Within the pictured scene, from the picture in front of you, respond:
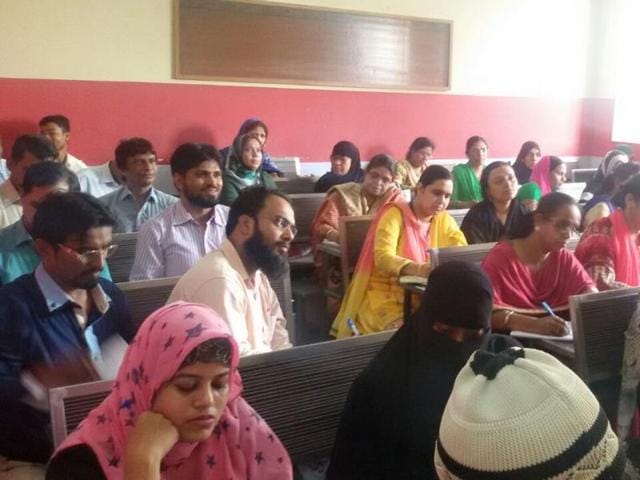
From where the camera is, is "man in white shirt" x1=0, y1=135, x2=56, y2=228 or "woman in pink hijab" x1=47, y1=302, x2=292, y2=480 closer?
"woman in pink hijab" x1=47, y1=302, x2=292, y2=480

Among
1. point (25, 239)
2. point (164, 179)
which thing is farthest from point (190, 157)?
point (164, 179)

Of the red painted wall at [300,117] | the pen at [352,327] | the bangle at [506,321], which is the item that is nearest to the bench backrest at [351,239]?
the pen at [352,327]

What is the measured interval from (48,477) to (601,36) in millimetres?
8841

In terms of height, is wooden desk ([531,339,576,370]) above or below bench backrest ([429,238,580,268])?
below

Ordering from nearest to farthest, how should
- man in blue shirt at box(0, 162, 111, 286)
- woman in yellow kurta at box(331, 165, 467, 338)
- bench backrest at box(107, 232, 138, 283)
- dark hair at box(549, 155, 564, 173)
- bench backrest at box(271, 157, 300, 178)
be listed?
1. man in blue shirt at box(0, 162, 111, 286)
2. bench backrest at box(107, 232, 138, 283)
3. woman in yellow kurta at box(331, 165, 467, 338)
4. dark hair at box(549, 155, 564, 173)
5. bench backrest at box(271, 157, 300, 178)

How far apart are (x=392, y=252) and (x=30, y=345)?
78.4 inches

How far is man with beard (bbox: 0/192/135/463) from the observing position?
1630 mm

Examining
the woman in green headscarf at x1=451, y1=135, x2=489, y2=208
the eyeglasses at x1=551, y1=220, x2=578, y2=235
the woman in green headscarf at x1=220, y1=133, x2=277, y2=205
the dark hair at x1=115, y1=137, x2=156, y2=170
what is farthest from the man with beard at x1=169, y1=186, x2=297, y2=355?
the woman in green headscarf at x1=451, y1=135, x2=489, y2=208

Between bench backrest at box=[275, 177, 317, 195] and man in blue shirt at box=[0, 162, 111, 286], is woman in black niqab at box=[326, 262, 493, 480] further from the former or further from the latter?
bench backrest at box=[275, 177, 317, 195]

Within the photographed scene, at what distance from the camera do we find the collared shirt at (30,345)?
5.33 ft

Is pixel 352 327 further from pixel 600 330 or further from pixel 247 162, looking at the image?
pixel 247 162

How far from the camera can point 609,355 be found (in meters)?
2.30

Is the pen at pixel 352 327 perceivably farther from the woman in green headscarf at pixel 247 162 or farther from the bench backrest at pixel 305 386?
the woman in green headscarf at pixel 247 162

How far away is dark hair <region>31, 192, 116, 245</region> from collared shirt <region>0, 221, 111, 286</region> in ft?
1.56
